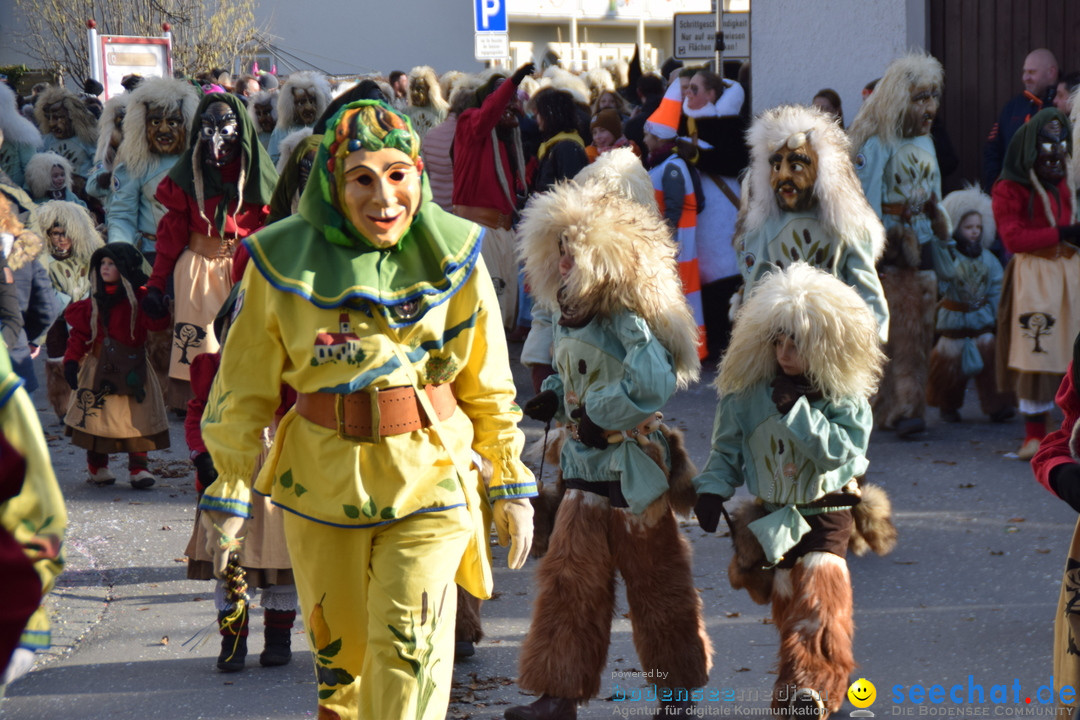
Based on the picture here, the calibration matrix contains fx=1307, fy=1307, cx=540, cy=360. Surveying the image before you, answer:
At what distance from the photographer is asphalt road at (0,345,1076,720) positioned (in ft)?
15.7

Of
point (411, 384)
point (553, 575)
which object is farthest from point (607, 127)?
point (411, 384)

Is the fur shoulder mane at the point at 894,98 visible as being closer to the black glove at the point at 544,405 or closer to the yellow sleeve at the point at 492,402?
the black glove at the point at 544,405

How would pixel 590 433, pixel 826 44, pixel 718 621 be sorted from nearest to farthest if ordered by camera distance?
pixel 590 433, pixel 718 621, pixel 826 44

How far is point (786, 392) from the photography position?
442 cm

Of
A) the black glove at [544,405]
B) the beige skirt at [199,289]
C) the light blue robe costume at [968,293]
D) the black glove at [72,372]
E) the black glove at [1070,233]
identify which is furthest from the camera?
the light blue robe costume at [968,293]

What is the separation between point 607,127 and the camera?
1063 centimetres

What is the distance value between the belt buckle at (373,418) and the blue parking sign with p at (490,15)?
11.8 meters

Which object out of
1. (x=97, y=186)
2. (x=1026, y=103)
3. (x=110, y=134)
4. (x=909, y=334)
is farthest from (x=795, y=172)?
(x=97, y=186)

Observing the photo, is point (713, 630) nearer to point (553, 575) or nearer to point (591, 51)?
point (553, 575)

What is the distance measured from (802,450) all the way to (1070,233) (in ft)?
12.0

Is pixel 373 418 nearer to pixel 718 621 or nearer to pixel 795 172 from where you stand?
pixel 718 621

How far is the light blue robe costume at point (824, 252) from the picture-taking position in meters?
5.76

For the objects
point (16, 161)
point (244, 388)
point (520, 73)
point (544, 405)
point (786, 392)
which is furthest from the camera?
point (16, 161)

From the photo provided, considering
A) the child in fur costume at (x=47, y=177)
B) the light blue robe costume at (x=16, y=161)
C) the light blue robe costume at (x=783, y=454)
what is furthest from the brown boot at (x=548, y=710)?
the light blue robe costume at (x=16, y=161)
